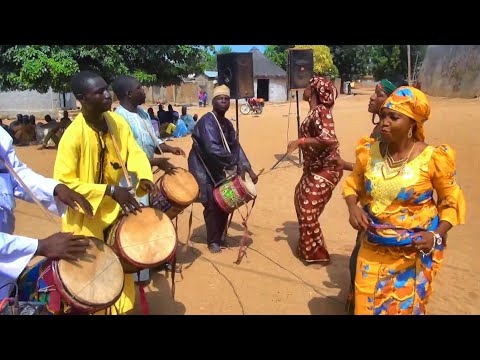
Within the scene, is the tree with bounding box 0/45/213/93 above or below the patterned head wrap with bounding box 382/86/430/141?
above

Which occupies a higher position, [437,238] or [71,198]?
[71,198]

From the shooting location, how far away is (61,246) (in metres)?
2.33

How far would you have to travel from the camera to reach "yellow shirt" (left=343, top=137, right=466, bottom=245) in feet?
8.52

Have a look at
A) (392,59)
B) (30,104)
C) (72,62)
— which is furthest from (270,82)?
(72,62)

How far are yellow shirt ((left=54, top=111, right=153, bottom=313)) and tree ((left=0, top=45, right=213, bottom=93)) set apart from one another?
29.3 feet

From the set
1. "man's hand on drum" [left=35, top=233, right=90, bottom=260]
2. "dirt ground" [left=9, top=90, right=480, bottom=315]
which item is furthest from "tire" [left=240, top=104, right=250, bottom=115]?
"man's hand on drum" [left=35, top=233, right=90, bottom=260]

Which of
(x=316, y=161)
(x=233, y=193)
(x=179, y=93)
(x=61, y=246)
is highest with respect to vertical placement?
(x=179, y=93)

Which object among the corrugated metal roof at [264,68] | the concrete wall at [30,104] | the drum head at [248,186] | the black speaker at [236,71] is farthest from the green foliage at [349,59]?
the drum head at [248,186]

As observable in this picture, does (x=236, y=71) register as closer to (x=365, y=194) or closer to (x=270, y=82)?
(x=365, y=194)

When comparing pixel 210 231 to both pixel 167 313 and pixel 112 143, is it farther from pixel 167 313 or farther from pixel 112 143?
pixel 112 143

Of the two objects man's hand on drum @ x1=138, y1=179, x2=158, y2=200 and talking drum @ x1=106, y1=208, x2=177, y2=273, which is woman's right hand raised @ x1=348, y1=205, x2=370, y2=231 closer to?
talking drum @ x1=106, y1=208, x2=177, y2=273

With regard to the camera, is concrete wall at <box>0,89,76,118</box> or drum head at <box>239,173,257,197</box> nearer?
drum head at <box>239,173,257,197</box>

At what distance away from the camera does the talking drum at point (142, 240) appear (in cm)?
284

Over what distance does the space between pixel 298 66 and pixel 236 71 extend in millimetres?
2428
